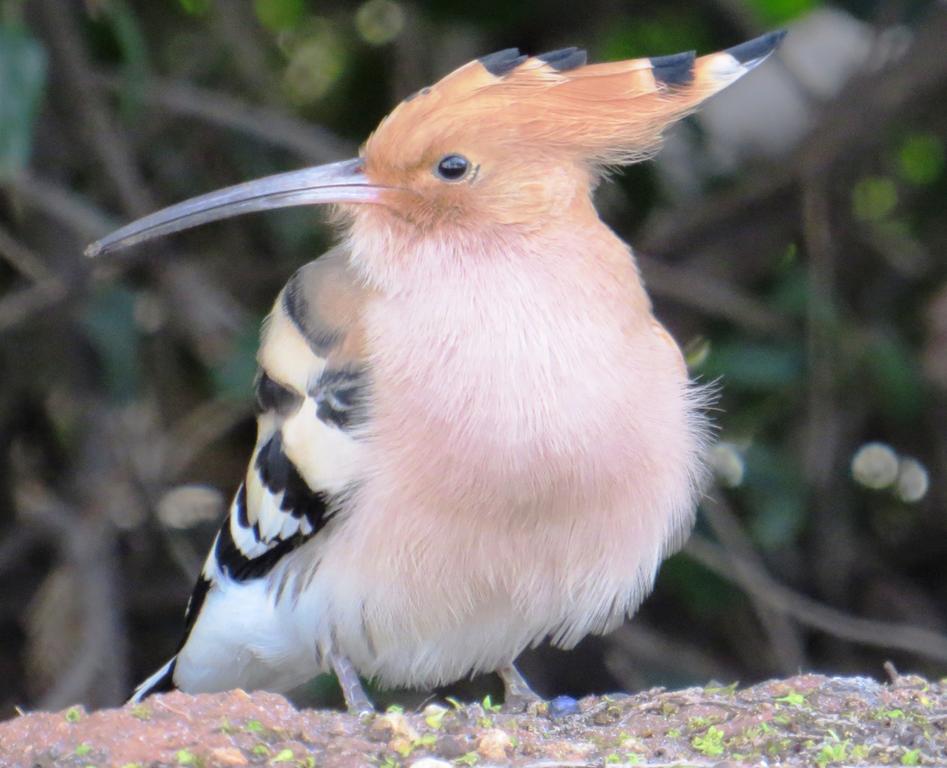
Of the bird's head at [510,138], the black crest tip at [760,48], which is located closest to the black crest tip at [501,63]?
the bird's head at [510,138]

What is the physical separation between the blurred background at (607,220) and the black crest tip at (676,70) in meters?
1.32

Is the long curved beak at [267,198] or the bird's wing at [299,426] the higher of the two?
the long curved beak at [267,198]

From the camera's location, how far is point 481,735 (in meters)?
2.16

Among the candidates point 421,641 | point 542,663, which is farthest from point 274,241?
point 421,641

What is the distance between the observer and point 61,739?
2070mm

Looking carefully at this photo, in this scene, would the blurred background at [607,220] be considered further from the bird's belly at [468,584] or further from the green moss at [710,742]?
the green moss at [710,742]

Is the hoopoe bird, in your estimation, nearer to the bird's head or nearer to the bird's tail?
the bird's head

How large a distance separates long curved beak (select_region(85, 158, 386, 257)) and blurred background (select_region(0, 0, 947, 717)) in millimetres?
963

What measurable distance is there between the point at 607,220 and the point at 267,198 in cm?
177

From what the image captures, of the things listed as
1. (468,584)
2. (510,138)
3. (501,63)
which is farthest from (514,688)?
(501,63)

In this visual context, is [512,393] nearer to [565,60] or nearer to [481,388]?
[481,388]

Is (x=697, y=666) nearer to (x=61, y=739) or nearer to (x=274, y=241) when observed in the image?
(x=274, y=241)

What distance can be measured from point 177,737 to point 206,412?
2.39 meters

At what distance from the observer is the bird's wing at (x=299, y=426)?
2.73 m
